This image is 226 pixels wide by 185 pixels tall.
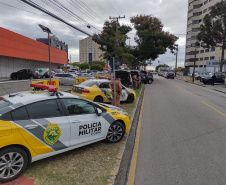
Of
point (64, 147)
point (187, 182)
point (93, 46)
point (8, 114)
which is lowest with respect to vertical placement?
point (187, 182)

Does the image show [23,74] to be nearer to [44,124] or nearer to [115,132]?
[115,132]

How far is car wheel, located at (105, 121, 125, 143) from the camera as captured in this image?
4984 millimetres

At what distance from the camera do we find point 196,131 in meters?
6.16

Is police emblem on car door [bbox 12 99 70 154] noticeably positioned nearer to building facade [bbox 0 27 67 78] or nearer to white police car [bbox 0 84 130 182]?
white police car [bbox 0 84 130 182]

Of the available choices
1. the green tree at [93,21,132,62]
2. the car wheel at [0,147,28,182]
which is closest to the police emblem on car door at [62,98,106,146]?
the car wheel at [0,147,28,182]

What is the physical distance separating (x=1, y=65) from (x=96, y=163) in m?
31.5

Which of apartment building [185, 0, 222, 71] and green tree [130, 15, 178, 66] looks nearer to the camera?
green tree [130, 15, 178, 66]

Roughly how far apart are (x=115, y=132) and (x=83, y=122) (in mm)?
1195

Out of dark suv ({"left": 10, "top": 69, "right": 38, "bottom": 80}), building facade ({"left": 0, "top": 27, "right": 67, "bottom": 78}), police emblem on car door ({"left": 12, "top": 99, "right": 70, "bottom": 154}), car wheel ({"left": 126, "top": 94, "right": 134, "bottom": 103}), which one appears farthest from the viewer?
building facade ({"left": 0, "top": 27, "right": 67, "bottom": 78})

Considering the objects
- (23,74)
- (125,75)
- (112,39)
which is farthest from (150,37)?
(23,74)

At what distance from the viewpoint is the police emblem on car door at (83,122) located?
13.4 feet

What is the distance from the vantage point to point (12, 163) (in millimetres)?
3270

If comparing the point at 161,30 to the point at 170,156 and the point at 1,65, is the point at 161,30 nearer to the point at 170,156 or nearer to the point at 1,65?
the point at 1,65

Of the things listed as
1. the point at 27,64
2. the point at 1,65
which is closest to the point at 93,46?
the point at 27,64
